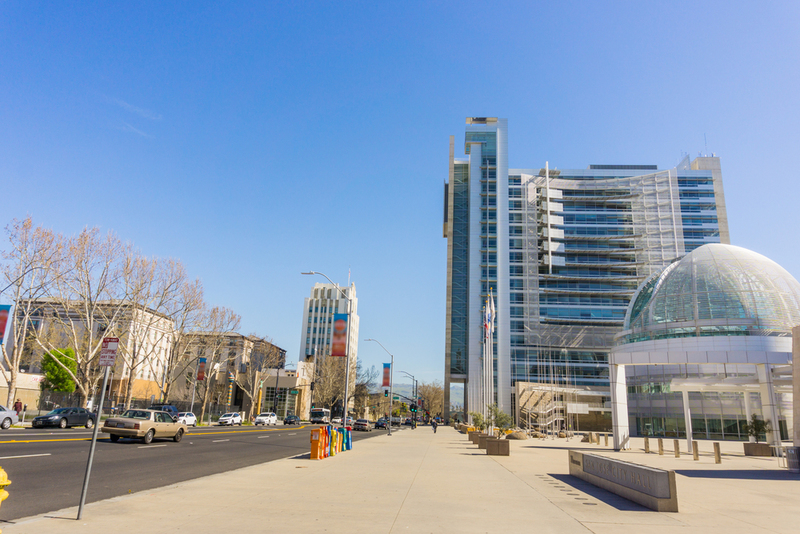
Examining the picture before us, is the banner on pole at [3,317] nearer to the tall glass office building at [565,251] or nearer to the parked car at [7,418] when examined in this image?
the parked car at [7,418]

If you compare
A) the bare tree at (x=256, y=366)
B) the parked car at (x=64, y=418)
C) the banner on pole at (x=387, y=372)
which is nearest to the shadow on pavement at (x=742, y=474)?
the parked car at (x=64, y=418)

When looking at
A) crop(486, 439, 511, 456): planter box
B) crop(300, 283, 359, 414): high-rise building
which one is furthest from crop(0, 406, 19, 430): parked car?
crop(300, 283, 359, 414): high-rise building

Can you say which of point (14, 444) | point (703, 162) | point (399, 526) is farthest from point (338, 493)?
point (703, 162)

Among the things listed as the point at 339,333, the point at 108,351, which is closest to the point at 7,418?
the point at 339,333

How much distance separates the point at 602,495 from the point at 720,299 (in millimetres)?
32494

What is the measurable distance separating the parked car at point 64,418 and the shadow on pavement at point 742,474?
36.0 m

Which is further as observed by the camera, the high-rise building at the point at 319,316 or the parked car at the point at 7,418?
the high-rise building at the point at 319,316

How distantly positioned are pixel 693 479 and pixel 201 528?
16531mm

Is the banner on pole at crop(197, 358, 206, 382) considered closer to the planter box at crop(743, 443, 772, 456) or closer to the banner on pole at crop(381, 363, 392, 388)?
the banner on pole at crop(381, 363, 392, 388)

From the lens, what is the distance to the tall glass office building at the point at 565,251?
296 feet

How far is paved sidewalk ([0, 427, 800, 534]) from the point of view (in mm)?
7887

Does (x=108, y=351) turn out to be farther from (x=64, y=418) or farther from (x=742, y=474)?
(x=64, y=418)

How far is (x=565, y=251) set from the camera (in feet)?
313

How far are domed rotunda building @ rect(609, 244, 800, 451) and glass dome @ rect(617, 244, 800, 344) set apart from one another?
0.06 m
